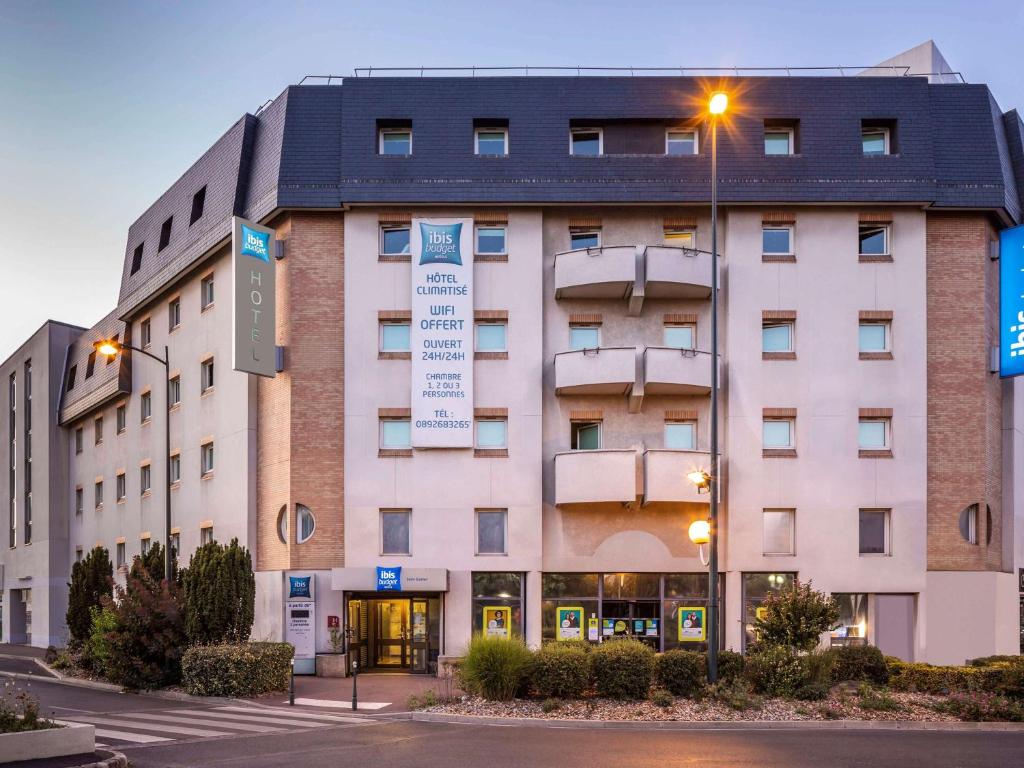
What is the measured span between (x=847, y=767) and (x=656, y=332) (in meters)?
18.3

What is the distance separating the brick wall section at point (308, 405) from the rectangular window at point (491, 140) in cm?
509

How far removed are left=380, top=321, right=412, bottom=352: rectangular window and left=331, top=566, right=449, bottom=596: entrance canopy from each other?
6936 mm

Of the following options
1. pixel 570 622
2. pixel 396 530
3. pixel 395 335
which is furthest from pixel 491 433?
pixel 570 622

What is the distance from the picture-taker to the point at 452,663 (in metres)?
28.5

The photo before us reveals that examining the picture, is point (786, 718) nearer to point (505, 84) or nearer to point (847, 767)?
point (847, 767)

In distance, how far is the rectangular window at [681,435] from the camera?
101 feet

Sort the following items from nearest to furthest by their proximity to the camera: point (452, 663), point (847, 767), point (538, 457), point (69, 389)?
point (847, 767), point (452, 663), point (538, 457), point (69, 389)

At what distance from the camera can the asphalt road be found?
49.0 ft

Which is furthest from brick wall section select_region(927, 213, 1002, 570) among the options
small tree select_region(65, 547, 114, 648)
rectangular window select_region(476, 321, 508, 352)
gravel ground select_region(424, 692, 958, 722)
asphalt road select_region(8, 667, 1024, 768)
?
small tree select_region(65, 547, 114, 648)

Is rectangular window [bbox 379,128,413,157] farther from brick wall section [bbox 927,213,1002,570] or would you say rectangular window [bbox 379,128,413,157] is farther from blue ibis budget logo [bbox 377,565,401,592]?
brick wall section [bbox 927,213,1002,570]

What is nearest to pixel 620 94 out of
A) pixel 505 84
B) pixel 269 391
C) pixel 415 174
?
pixel 505 84

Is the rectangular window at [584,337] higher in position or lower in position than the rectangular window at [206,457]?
higher

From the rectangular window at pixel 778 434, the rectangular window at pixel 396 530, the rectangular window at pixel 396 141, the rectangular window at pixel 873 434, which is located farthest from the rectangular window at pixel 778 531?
the rectangular window at pixel 396 141

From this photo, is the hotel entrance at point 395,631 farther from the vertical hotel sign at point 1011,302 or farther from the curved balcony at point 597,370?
the vertical hotel sign at point 1011,302
